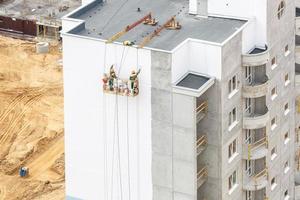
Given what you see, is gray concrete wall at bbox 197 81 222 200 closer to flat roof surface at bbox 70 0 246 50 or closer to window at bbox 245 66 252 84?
flat roof surface at bbox 70 0 246 50

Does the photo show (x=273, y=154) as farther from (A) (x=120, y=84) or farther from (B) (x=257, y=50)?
(A) (x=120, y=84)

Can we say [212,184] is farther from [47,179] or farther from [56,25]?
[56,25]

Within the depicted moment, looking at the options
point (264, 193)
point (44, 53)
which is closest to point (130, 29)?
point (264, 193)

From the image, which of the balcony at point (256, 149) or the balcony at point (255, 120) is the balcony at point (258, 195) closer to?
the balcony at point (256, 149)

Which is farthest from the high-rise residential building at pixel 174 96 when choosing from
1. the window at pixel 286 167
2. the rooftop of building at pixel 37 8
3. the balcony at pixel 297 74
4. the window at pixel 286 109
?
the rooftop of building at pixel 37 8

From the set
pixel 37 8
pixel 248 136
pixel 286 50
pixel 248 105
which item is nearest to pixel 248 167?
pixel 248 136
